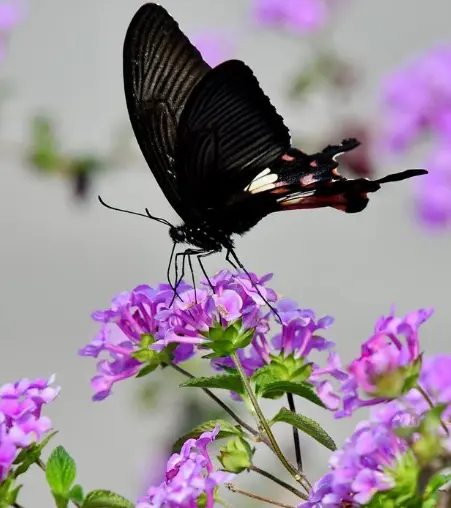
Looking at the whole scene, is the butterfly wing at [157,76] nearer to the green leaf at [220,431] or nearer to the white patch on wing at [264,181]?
the white patch on wing at [264,181]

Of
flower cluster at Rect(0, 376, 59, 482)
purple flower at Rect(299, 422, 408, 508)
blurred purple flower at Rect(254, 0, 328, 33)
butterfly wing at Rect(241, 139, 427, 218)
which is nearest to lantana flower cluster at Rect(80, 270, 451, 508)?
purple flower at Rect(299, 422, 408, 508)

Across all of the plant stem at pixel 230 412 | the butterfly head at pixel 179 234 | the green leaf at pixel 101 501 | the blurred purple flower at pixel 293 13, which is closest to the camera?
the green leaf at pixel 101 501

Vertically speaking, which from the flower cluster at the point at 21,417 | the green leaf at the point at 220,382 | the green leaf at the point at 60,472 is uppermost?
the flower cluster at the point at 21,417

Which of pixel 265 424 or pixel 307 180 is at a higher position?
pixel 307 180

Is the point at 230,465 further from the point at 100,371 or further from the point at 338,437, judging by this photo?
the point at 338,437

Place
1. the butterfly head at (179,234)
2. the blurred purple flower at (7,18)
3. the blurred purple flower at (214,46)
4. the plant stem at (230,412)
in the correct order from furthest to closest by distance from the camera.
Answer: the blurred purple flower at (214,46)
the blurred purple flower at (7,18)
the butterfly head at (179,234)
the plant stem at (230,412)

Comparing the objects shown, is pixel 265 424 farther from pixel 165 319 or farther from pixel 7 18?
pixel 7 18

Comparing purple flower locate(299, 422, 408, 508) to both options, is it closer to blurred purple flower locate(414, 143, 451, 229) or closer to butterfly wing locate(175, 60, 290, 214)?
butterfly wing locate(175, 60, 290, 214)

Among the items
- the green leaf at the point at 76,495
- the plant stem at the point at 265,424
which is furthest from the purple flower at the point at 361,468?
the green leaf at the point at 76,495

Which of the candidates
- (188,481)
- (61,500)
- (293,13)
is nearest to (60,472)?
(61,500)
